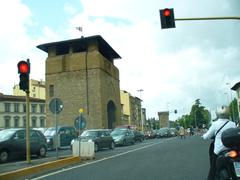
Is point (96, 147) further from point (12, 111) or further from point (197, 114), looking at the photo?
point (197, 114)

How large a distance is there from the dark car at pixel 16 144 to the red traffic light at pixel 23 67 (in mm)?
5265

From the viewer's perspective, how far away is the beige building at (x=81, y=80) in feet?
214

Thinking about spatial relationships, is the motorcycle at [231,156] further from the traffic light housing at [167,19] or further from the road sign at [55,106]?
the road sign at [55,106]

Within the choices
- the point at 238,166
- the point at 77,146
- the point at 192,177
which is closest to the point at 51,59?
the point at 77,146

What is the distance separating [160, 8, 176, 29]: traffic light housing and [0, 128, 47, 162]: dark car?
8.75 m

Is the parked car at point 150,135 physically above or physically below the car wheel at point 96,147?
above

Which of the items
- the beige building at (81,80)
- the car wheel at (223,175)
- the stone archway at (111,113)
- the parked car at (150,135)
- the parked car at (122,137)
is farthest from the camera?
the stone archway at (111,113)

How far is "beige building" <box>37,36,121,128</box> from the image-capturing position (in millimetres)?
65375

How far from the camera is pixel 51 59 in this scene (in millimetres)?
69438

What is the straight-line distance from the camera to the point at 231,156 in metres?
6.19

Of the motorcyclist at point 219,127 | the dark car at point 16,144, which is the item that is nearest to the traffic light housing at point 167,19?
the motorcyclist at point 219,127

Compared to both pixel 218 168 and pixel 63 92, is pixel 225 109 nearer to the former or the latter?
pixel 218 168

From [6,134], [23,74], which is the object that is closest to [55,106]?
[23,74]

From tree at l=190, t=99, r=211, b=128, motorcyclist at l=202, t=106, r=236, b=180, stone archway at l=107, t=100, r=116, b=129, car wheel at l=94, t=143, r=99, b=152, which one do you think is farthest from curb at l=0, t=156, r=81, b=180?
tree at l=190, t=99, r=211, b=128
